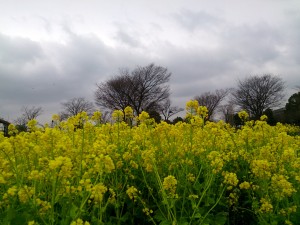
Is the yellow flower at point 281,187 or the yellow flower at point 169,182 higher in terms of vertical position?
the yellow flower at point 169,182

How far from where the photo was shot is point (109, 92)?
48.9m

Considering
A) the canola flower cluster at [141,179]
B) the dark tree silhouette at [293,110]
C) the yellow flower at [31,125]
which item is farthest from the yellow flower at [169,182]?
the dark tree silhouette at [293,110]

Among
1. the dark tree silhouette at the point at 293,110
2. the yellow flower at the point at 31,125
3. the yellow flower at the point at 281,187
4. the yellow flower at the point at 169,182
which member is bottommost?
the yellow flower at the point at 281,187

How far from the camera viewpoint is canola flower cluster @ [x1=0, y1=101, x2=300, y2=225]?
2.16 m

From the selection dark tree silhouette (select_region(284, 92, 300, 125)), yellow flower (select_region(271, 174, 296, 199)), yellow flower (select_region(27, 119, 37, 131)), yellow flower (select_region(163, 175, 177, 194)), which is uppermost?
dark tree silhouette (select_region(284, 92, 300, 125))

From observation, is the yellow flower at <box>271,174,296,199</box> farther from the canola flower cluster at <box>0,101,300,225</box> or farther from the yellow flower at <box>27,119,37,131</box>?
the yellow flower at <box>27,119,37,131</box>

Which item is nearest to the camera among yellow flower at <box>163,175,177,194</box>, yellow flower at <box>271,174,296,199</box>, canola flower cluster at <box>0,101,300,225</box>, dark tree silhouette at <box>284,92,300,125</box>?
canola flower cluster at <box>0,101,300,225</box>

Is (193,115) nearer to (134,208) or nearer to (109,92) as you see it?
(134,208)

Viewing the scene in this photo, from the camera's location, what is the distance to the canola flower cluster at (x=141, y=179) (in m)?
2.16

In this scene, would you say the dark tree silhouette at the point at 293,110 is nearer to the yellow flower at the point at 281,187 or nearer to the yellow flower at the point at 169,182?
the yellow flower at the point at 281,187

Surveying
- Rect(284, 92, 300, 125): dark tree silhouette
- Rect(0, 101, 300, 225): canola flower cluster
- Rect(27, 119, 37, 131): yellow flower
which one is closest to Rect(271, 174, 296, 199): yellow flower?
Rect(0, 101, 300, 225): canola flower cluster

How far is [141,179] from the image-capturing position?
3070mm

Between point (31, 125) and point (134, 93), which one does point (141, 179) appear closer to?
point (31, 125)

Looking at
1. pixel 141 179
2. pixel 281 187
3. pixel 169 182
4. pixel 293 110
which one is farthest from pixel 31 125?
pixel 293 110
